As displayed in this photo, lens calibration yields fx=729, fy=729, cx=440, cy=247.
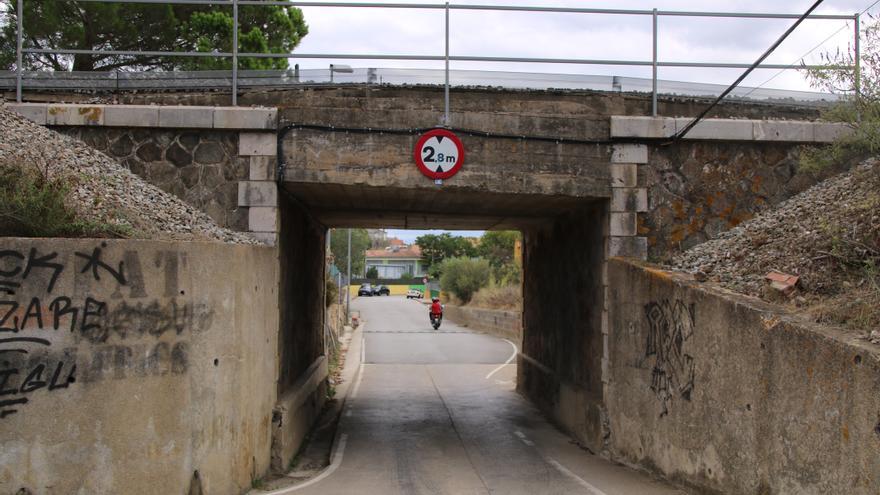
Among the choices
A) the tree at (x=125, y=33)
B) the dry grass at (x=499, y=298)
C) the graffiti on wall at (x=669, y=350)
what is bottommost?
the dry grass at (x=499, y=298)

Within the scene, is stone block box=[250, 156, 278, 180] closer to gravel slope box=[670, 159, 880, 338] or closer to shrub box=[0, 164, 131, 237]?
shrub box=[0, 164, 131, 237]

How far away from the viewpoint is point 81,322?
6.88 m

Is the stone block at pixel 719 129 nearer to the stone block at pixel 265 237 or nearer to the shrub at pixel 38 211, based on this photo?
the stone block at pixel 265 237

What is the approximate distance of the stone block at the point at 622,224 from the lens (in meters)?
11.0

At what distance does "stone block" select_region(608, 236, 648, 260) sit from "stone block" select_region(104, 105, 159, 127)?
22.7ft

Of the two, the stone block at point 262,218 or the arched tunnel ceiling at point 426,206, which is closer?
the stone block at point 262,218

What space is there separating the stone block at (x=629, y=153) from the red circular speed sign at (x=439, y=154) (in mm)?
2350

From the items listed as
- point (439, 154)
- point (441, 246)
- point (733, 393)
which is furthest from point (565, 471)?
point (441, 246)

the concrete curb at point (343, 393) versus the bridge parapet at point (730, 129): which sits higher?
the bridge parapet at point (730, 129)

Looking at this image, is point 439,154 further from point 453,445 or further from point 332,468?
point 453,445

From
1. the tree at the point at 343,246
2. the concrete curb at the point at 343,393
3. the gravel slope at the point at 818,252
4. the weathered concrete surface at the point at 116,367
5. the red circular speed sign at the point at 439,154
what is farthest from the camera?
the tree at the point at 343,246

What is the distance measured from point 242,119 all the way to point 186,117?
788 mm

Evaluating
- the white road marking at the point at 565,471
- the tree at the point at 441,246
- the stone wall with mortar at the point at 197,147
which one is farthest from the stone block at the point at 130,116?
the tree at the point at 441,246

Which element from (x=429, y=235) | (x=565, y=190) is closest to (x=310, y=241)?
(x=565, y=190)
